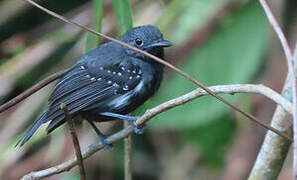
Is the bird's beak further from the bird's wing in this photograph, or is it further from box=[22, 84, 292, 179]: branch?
box=[22, 84, 292, 179]: branch

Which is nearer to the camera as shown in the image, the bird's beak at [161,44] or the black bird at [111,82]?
the black bird at [111,82]

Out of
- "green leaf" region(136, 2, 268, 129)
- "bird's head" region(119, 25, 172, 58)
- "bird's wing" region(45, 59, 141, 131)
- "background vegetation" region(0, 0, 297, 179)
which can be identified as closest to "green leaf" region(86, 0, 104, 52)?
"bird's wing" region(45, 59, 141, 131)

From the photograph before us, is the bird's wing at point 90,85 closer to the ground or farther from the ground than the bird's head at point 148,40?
closer to the ground

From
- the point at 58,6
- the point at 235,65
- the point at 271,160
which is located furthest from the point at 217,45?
the point at 271,160

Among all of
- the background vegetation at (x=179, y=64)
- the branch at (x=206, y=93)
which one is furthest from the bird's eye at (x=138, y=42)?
the branch at (x=206, y=93)

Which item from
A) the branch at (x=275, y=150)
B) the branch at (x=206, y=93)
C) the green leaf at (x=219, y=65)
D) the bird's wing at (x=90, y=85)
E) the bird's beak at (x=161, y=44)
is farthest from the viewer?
the green leaf at (x=219, y=65)

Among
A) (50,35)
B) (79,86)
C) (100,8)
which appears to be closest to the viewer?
(100,8)

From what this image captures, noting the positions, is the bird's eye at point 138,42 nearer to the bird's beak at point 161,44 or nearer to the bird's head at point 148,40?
the bird's head at point 148,40

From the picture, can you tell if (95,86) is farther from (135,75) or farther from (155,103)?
(155,103)

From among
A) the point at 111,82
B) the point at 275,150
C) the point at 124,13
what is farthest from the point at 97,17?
the point at 275,150
